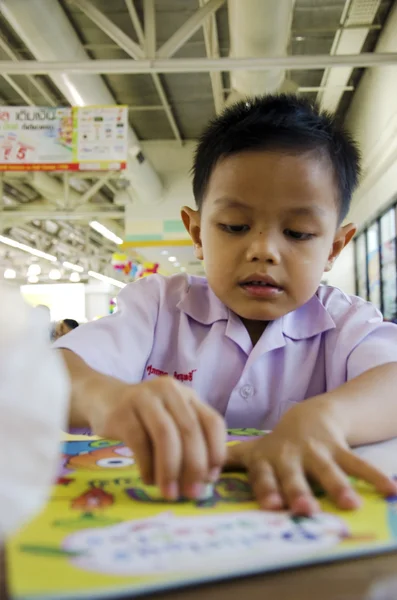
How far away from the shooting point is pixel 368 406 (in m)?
0.57

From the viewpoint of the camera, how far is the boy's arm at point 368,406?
0.53 m

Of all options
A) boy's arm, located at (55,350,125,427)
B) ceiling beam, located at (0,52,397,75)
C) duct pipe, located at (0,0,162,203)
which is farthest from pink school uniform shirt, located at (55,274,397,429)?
duct pipe, located at (0,0,162,203)

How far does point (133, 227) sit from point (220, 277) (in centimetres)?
647

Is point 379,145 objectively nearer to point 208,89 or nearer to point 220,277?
point 208,89

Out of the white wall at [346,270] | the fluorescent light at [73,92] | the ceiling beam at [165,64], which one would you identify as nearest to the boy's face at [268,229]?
the ceiling beam at [165,64]

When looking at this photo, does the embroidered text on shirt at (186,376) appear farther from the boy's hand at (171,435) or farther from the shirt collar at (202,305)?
the boy's hand at (171,435)

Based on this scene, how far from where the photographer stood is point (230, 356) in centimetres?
89

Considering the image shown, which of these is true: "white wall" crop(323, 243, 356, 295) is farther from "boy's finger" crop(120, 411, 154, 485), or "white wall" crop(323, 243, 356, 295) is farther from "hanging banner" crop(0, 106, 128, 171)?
"boy's finger" crop(120, 411, 154, 485)

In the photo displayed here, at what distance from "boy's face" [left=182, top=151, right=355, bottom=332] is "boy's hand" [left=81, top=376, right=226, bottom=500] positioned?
39cm

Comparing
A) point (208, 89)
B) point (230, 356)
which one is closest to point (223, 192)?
point (230, 356)

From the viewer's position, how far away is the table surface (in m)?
0.22

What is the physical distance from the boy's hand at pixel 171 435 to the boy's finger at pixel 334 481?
73mm

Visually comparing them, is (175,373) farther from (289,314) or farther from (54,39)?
(54,39)

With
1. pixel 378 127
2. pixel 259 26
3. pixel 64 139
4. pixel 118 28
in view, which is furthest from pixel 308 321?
pixel 378 127
